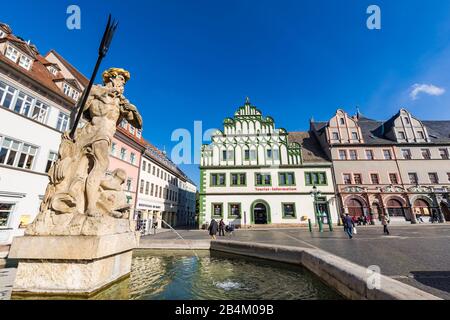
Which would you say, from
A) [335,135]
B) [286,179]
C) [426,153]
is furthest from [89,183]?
[426,153]

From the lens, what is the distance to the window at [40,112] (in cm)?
1506

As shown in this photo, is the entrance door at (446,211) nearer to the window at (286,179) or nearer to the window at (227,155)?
the window at (286,179)

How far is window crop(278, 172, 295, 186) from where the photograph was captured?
1043 inches

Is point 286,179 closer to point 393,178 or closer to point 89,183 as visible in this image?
point 393,178

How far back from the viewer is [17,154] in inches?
535

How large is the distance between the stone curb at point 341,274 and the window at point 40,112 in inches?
693

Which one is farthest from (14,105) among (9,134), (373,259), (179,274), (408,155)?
(408,155)

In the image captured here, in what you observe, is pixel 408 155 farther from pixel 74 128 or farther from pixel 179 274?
pixel 74 128

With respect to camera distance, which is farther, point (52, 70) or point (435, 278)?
point (52, 70)

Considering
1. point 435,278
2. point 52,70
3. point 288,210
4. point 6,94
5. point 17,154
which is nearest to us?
point 435,278

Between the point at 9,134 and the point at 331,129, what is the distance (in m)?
33.9

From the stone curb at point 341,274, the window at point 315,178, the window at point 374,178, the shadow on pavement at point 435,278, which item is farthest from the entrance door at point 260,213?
the shadow on pavement at point 435,278

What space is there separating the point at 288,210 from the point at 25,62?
28554 mm

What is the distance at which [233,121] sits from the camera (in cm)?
2883
